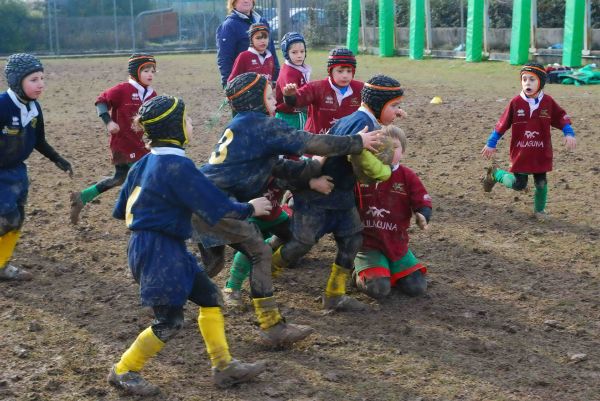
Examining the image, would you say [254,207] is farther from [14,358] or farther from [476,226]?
[476,226]

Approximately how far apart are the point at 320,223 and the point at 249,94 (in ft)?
3.70

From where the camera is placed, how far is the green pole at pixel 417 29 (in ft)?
88.5

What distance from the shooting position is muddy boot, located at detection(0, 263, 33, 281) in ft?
22.5

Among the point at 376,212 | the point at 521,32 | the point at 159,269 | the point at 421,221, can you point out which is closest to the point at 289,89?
the point at 376,212

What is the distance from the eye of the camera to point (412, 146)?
476 inches

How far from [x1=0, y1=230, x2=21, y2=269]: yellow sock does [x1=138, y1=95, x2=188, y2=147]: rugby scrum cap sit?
2.63m

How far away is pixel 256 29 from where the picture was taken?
323 inches

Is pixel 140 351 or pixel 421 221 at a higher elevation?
pixel 421 221

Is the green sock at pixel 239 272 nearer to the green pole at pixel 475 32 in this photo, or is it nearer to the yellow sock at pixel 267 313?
the yellow sock at pixel 267 313

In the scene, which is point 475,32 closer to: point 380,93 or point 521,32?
point 521,32

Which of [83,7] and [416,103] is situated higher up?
[83,7]

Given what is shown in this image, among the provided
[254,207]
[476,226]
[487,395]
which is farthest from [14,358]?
[476,226]

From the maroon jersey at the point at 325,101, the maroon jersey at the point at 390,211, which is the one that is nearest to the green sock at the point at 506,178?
the maroon jersey at the point at 325,101

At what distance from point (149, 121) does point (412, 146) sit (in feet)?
25.4
